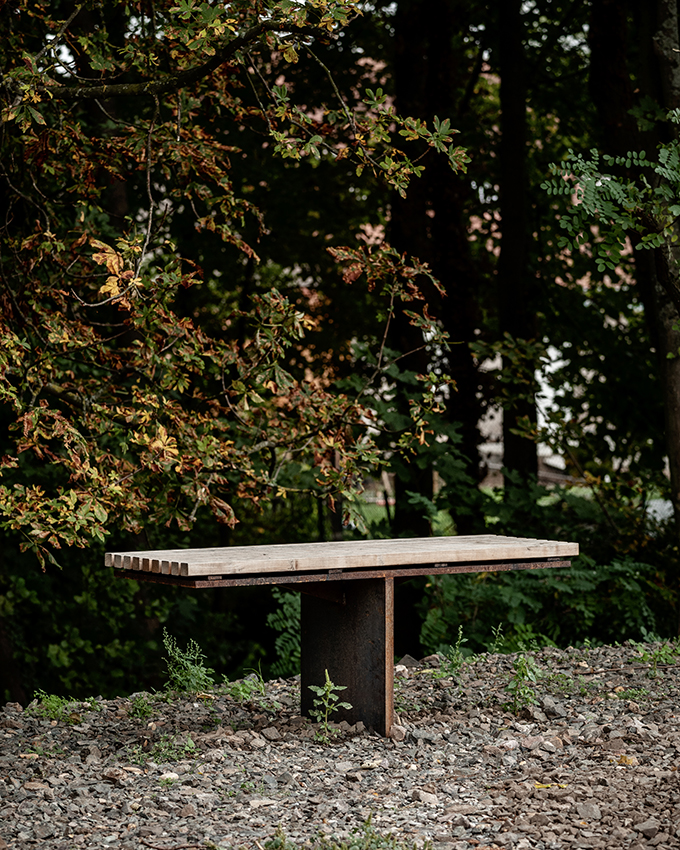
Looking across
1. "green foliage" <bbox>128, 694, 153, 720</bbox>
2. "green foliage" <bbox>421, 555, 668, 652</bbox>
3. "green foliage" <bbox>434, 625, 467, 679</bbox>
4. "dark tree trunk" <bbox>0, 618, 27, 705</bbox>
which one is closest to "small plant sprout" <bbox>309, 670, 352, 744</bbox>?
"green foliage" <bbox>128, 694, 153, 720</bbox>

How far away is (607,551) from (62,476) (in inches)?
168

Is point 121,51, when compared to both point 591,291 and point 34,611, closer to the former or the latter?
point 34,611

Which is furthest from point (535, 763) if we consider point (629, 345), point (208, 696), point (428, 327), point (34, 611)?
point (629, 345)

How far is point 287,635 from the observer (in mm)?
6543

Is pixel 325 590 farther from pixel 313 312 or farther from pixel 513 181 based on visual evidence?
pixel 313 312

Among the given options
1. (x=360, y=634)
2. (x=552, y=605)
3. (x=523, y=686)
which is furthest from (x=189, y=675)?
(x=552, y=605)

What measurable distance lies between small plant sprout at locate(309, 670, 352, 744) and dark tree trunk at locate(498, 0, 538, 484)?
506cm

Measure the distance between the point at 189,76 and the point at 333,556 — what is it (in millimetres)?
2250

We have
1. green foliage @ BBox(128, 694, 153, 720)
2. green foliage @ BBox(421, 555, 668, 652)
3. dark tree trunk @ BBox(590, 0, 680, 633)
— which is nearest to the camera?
green foliage @ BBox(128, 694, 153, 720)

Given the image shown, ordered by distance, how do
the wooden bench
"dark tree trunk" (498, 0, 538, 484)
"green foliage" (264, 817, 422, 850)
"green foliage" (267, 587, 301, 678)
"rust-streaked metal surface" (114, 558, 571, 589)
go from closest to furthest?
"green foliage" (264, 817, 422, 850)
"rust-streaked metal surface" (114, 558, 571, 589)
the wooden bench
"green foliage" (267, 587, 301, 678)
"dark tree trunk" (498, 0, 538, 484)

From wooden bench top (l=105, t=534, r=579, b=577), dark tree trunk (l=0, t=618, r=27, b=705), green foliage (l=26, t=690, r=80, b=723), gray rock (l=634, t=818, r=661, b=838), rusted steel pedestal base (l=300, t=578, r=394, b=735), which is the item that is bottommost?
dark tree trunk (l=0, t=618, r=27, b=705)

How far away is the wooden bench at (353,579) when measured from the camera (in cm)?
374

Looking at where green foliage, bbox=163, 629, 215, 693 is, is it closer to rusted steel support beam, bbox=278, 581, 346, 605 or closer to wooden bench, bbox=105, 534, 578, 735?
wooden bench, bbox=105, 534, 578, 735

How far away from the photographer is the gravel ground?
9.92ft
